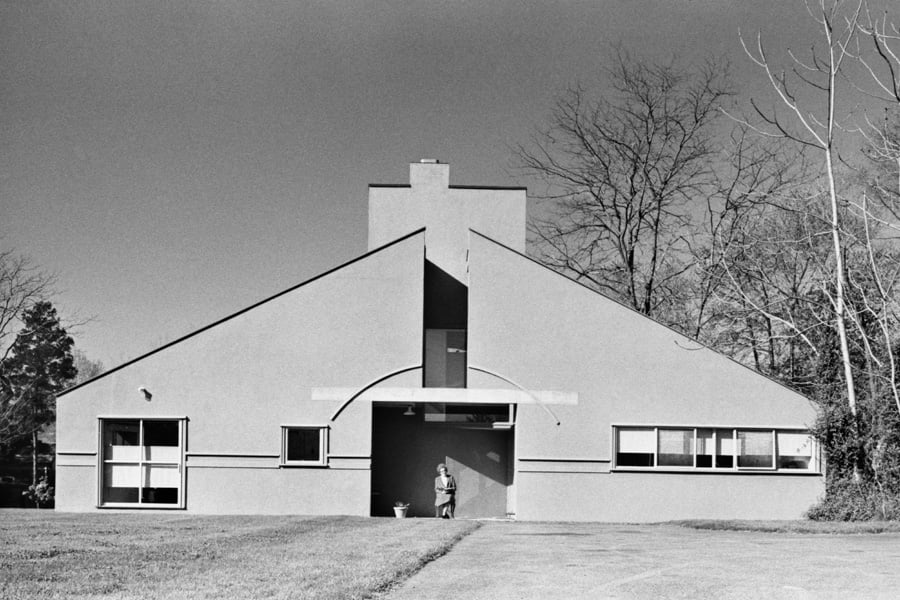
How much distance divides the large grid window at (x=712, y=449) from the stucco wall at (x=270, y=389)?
5649 millimetres

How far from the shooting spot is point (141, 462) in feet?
83.4

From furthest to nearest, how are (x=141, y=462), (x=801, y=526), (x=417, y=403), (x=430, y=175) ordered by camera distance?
(x=430, y=175) < (x=417, y=403) < (x=141, y=462) < (x=801, y=526)

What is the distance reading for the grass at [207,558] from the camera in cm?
1012

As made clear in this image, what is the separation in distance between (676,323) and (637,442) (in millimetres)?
16206

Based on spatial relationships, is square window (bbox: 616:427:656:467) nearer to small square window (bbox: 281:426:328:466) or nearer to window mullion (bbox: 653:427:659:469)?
window mullion (bbox: 653:427:659:469)

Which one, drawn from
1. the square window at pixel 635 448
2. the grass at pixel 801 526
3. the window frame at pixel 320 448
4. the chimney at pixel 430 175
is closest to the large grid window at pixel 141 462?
the window frame at pixel 320 448

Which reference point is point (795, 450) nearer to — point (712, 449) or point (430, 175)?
point (712, 449)

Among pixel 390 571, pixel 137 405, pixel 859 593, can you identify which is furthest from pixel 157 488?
pixel 859 593

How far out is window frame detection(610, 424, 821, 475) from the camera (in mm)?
25266

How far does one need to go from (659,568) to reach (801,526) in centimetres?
1017

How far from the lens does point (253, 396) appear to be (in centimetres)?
2541

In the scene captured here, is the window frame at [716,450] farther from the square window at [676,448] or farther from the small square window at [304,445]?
the small square window at [304,445]

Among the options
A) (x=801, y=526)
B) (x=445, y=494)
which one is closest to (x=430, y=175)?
(x=445, y=494)

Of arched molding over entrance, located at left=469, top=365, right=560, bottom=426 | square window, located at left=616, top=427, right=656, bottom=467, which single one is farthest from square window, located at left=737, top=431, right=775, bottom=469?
arched molding over entrance, located at left=469, top=365, right=560, bottom=426
